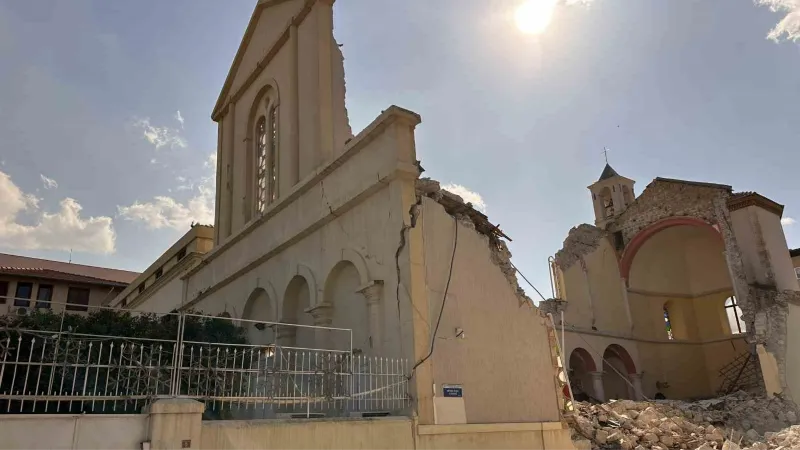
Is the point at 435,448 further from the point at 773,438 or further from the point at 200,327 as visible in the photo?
the point at 773,438

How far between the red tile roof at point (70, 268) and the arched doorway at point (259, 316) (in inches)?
790

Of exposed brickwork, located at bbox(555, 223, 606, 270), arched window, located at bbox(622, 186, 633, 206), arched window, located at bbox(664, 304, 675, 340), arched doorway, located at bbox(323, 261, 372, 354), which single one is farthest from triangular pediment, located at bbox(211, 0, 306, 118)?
arched window, located at bbox(622, 186, 633, 206)

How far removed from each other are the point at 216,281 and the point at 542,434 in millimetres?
9963

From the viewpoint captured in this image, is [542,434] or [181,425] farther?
[542,434]

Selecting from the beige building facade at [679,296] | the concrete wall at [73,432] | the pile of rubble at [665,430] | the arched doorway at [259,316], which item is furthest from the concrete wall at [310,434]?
the beige building facade at [679,296]

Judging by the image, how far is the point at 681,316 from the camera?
2725 cm

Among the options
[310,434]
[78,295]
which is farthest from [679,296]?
[78,295]

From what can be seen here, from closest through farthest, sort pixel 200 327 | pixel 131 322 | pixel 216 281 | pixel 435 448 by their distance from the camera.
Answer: pixel 435 448
pixel 131 322
pixel 200 327
pixel 216 281

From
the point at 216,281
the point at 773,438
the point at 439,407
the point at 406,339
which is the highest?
the point at 216,281

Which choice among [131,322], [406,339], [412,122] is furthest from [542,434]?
[131,322]

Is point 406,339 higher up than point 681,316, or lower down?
lower down

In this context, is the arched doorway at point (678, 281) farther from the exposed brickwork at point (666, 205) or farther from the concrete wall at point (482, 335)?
Answer: the concrete wall at point (482, 335)

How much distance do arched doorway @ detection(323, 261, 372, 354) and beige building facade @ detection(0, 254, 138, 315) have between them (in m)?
19.8

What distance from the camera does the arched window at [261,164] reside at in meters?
16.0
